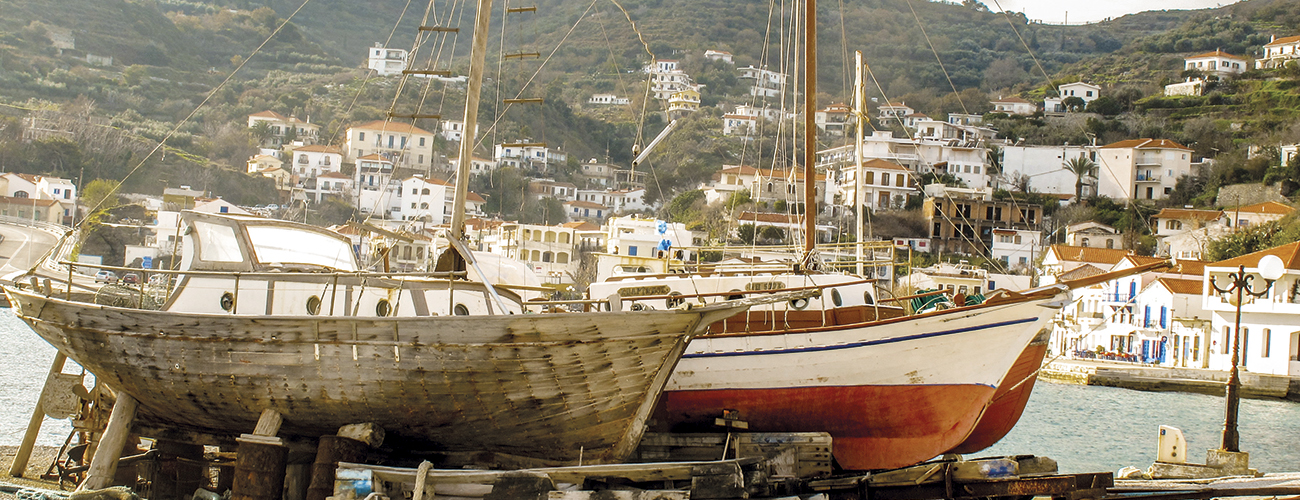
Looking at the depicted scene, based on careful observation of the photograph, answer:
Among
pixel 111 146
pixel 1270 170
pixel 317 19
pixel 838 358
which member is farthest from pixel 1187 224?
pixel 317 19

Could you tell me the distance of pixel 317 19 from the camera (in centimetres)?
17838

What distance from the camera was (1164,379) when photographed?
39688mm

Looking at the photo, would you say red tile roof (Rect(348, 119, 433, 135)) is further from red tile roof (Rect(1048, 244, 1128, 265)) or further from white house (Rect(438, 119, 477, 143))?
red tile roof (Rect(1048, 244, 1128, 265))

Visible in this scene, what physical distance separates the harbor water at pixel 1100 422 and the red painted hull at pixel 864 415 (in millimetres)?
6556

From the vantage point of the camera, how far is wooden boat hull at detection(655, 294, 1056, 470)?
12.3m

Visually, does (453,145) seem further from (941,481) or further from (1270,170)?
(941,481)

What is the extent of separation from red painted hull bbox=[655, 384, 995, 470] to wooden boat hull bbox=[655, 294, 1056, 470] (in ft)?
0.04

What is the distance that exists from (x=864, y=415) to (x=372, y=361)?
256 inches

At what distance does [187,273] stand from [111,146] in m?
86.5

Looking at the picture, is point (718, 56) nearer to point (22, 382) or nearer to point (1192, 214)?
point (1192, 214)

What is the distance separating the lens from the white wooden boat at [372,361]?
8.58 m

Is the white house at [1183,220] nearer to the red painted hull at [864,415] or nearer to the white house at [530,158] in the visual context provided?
the white house at [530,158]

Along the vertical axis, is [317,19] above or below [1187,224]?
above

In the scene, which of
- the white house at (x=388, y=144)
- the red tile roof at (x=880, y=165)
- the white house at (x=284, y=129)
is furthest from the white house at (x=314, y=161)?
the red tile roof at (x=880, y=165)
